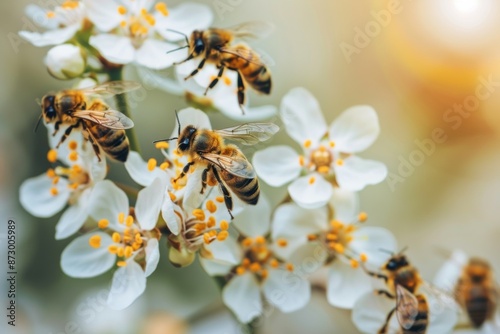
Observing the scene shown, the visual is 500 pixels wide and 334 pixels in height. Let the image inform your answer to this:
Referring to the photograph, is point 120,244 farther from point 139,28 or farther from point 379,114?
point 379,114

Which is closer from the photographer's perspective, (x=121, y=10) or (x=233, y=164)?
(x=233, y=164)

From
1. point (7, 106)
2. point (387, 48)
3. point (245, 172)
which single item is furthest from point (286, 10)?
point (245, 172)

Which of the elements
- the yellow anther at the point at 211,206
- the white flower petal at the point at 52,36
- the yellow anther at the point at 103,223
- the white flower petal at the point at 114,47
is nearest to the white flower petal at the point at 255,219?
the yellow anther at the point at 211,206

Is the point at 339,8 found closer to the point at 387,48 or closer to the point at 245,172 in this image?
the point at 387,48

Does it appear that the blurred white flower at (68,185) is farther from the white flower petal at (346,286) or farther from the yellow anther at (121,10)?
the white flower petal at (346,286)

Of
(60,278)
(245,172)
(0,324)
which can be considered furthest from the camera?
(60,278)

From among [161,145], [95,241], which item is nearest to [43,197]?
[95,241]
